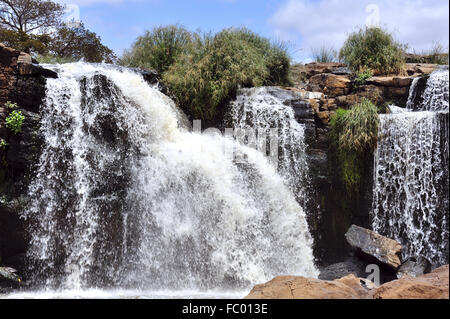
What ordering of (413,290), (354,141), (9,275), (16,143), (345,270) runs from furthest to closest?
(354,141)
(345,270)
(16,143)
(9,275)
(413,290)

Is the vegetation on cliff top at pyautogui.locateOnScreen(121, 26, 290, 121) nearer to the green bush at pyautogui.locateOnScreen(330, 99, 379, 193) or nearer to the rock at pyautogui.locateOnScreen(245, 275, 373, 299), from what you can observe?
the green bush at pyautogui.locateOnScreen(330, 99, 379, 193)

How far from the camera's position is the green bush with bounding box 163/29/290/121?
8.47 meters

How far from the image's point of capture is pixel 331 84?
8.89 metres

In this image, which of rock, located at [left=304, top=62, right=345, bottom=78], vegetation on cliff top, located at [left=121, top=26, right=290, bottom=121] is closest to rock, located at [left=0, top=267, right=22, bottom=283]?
vegetation on cliff top, located at [left=121, top=26, right=290, bottom=121]

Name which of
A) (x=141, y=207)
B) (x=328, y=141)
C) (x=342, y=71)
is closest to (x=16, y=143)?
(x=141, y=207)

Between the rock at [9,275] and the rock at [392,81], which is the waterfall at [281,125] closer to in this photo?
the rock at [392,81]

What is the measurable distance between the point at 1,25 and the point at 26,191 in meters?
3.07

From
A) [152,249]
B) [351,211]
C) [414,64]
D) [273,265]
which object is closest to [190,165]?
[152,249]

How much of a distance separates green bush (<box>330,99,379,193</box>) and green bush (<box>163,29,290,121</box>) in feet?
6.58

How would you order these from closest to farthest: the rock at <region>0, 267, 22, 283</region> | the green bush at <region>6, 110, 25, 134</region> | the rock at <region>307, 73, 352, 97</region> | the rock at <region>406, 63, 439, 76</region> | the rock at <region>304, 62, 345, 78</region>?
the rock at <region>0, 267, 22, 283</region> → the green bush at <region>6, 110, 25, 134</region> → the rock at <region>307, 73, 352, 97</region> → the rock at <region>406, 63, 439, 76</region> → the rock at <region>304, 62, 345, 78</region>

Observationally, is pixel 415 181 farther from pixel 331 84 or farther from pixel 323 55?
pixel 323 55

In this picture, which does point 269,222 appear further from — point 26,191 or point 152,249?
point 26,191

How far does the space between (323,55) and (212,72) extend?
411cm

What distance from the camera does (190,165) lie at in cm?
680
